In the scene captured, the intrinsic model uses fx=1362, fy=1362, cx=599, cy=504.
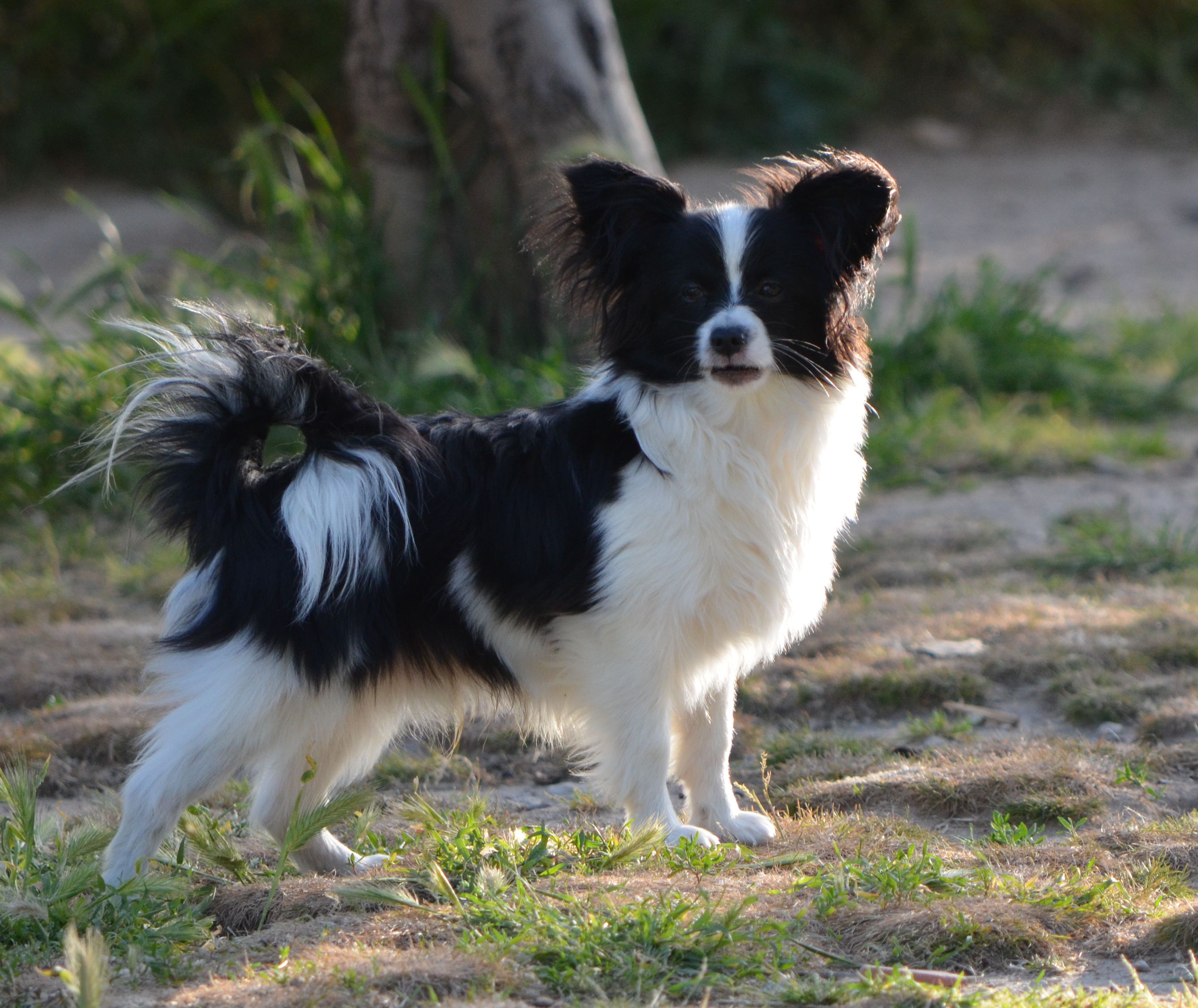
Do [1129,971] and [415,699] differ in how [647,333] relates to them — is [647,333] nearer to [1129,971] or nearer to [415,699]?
[415,699]

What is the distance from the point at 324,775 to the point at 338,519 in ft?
2.24

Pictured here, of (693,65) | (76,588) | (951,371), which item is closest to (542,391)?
(76,588)

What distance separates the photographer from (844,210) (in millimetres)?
3104

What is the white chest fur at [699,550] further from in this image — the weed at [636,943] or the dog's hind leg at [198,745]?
the weed at [636,943]

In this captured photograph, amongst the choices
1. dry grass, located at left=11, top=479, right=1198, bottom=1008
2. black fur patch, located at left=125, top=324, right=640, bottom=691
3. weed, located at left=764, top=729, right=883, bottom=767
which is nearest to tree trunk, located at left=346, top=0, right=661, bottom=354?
dry grass, located at left=11, top=479, right=1198, bottom=1008

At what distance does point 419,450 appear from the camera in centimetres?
306

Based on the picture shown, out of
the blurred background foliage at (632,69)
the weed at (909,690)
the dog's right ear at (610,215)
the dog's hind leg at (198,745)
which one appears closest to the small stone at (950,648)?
the weed at (909,690)

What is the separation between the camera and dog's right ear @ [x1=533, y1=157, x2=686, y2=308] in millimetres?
3131

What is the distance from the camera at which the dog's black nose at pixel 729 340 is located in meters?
2.94

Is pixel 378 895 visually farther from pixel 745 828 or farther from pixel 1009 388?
pixel 1009 388

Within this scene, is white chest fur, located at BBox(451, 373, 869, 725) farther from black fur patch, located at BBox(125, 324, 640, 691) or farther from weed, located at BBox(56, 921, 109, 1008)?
weed, located at BBox(56, 921, 109, 1008)

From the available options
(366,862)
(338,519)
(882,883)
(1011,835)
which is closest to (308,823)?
(366,862)

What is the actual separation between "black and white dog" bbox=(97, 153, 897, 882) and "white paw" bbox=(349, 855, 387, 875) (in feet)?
0.30

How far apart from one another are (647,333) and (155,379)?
1.09 meters
